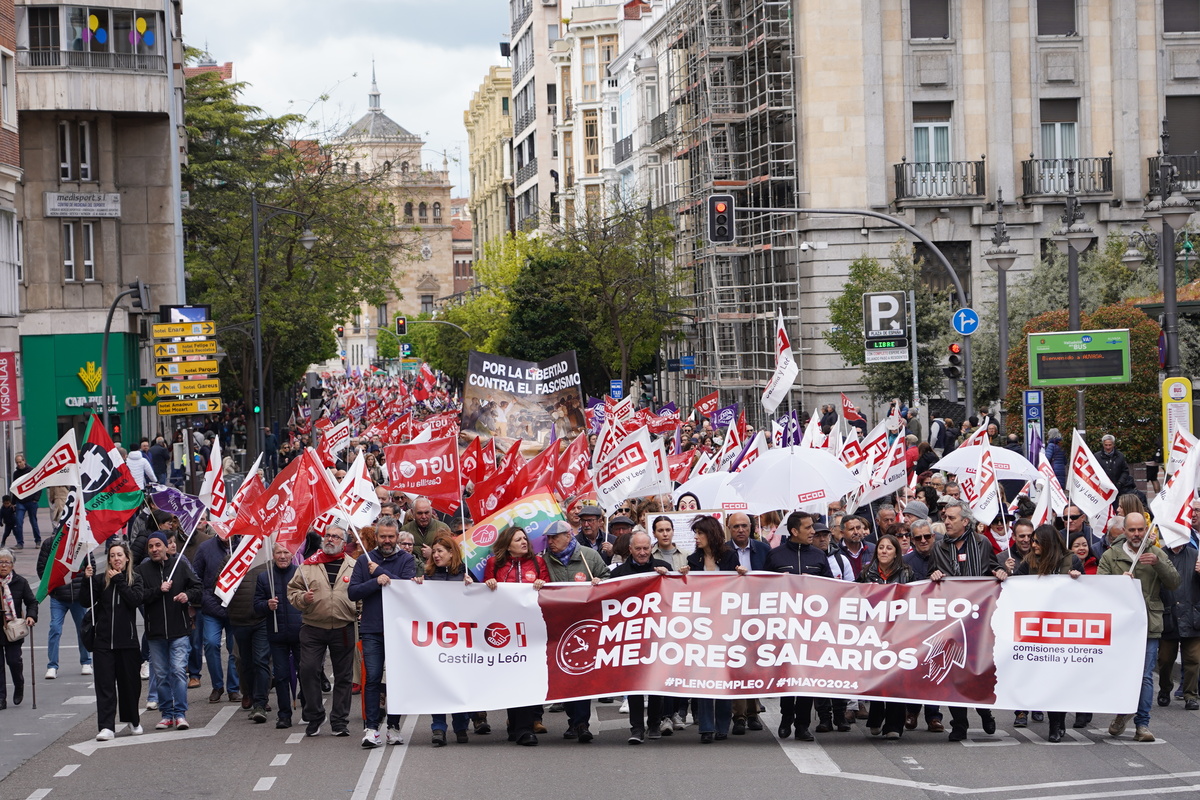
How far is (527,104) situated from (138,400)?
70.6 meters

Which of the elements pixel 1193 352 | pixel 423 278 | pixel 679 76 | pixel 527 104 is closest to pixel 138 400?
pixel 679 76

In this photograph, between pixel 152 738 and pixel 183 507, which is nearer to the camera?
pixel 152 738

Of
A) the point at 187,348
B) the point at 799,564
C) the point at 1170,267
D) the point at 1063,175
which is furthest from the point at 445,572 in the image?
the point at 1063,175

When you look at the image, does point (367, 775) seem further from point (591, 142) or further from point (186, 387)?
point (591, 142)

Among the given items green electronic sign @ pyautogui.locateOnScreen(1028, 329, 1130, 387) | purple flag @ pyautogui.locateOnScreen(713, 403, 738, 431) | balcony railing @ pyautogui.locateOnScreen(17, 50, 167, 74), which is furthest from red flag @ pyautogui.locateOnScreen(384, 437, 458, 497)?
balcony railing @ pyautogui.locateOnScreen(17, 50, 167, 74)

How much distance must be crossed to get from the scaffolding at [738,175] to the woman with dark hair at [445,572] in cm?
3421

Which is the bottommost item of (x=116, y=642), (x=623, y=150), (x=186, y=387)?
(x=116, y=642)

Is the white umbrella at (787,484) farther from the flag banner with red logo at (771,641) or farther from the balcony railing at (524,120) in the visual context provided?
the balcony railing at (524,120)

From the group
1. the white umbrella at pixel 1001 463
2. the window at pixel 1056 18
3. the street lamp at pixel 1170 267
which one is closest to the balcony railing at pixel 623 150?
Answer: the window at pixel 1056 18

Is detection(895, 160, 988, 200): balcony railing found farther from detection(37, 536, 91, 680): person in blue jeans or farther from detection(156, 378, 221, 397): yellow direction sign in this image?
detection(37, 536, 91, 680): person in blue jeans

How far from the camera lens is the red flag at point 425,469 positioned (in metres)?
17.8

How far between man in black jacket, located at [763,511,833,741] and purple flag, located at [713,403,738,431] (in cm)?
1622

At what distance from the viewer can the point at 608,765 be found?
476 inches

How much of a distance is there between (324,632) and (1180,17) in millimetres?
41115
